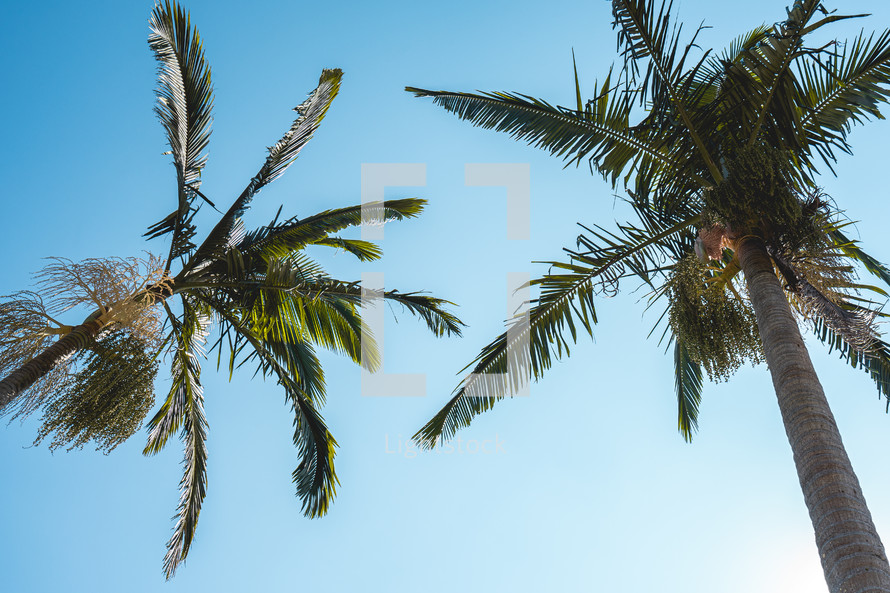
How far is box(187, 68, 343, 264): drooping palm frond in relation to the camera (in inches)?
301

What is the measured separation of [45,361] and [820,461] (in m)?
6.31

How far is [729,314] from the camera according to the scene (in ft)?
18.2

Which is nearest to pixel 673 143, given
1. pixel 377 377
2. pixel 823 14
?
pixel 823 14

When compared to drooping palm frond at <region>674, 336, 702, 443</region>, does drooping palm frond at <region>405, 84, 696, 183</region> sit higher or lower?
higher

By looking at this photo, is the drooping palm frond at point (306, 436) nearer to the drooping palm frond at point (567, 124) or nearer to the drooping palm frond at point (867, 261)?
the drooping palm frond at point (567, 124)

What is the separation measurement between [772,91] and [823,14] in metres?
0.64

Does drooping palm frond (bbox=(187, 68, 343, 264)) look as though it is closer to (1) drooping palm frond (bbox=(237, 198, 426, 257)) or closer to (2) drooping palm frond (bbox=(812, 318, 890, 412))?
(1) drooping palm frond (bbox=(237, 198, 426, 257))

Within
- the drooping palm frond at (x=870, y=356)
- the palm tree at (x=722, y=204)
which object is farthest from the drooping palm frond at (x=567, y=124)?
the drooping palm frond at (x=870, y=356)

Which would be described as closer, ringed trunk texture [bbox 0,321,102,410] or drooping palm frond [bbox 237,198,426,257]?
ringed trunk texture [bbox 0,321,102,410]

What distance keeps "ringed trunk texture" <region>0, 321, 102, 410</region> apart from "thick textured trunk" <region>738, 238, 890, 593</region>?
6108 mm

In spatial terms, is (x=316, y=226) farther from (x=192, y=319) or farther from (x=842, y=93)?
(x=842, y=93)

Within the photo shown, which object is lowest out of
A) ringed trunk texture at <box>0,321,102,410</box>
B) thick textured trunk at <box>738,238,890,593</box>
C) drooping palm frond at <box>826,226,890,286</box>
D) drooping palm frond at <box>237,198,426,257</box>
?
thick textured trunk at <box>738,238,890,593</box>

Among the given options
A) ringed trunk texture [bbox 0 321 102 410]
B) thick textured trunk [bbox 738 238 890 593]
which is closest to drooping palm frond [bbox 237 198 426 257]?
ringed trunk texture [bbox 0 321 102 410]

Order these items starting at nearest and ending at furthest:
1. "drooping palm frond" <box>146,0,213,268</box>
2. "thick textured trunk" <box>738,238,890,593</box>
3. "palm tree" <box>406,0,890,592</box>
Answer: "thick textured trunk" <box>738,238,890,593</box>, "palm tree" <box>406,0,890,592</box>, "drooping palm frond" <box>146,0,213,268</box>
